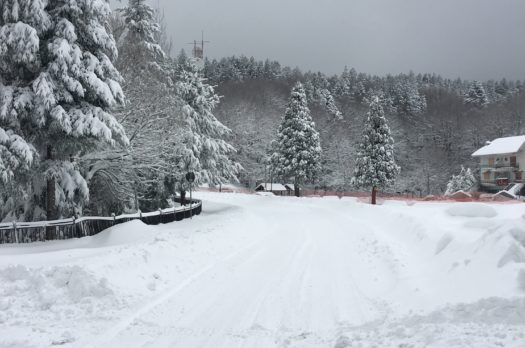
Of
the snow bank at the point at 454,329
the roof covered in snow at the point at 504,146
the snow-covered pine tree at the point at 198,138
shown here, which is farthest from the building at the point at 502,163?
the snow bank at the point at 454,329

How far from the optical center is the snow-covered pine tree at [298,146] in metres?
48.4

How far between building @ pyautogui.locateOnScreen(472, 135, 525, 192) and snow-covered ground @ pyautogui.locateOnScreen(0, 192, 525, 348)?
60011 millimetres

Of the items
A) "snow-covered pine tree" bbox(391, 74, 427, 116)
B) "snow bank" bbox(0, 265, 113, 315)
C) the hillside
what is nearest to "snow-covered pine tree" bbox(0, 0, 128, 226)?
"snow bank" bbox(0, 265, 113, 315)

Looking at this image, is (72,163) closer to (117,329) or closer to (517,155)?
(117,329)

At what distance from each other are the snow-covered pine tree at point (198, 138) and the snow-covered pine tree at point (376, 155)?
16.0m

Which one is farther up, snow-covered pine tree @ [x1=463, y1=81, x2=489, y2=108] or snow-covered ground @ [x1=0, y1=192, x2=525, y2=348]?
snow-covered pine tree @ [x1=463, y1=81, x2=489, y2=108]

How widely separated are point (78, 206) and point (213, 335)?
13.2m

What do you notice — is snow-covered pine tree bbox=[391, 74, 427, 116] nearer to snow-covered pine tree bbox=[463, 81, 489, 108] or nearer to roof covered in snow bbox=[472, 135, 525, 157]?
snow-covered pine tree bbox=[463, 81, 489, 108]

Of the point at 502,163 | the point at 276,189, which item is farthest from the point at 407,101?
the point at 276,189

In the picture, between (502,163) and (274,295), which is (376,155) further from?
(274,295)

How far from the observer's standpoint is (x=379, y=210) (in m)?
24.3

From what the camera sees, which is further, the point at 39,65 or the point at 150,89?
the point at 150,89

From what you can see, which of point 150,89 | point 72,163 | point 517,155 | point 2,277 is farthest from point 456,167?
point 2,277

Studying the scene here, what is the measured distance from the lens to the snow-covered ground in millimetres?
5754
